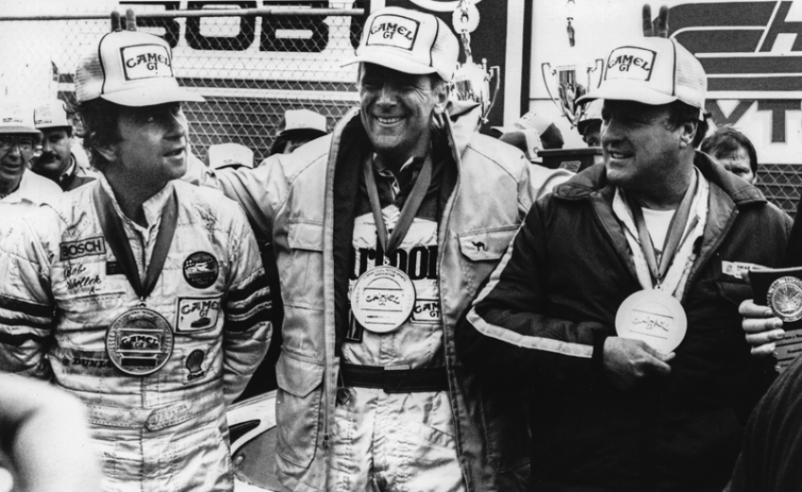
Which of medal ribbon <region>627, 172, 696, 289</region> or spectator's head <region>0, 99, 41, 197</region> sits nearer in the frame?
medal ribbon <region>627, 172, 696, 289</region>

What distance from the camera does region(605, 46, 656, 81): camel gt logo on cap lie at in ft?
10.3

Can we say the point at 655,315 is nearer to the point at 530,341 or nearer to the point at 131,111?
the point at 530,341

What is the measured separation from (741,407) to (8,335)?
225 cm

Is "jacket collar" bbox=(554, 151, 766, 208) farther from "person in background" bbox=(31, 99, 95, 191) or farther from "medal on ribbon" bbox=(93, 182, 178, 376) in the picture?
"person in background" bbox=(31, 99, 95, 191)

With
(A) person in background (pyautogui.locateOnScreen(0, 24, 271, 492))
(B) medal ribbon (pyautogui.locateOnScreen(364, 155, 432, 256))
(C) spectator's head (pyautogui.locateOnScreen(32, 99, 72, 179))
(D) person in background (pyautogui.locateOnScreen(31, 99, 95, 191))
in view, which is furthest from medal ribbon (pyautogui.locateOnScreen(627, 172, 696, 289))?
(C) spectator's head (pyautogui.locateOnScreen(32, 99, 72, 179))

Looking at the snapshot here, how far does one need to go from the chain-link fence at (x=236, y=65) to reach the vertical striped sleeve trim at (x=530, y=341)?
6.22 meters

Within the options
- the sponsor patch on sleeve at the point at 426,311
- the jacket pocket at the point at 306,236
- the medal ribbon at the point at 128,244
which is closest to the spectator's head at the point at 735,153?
the sponsor patch on sleeve at the point at 426,311

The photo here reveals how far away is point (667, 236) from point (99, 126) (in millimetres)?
1861

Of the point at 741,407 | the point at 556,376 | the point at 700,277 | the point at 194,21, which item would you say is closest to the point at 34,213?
the point at 556,376

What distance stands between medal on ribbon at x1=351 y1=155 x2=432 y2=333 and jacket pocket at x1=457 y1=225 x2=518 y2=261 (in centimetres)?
20

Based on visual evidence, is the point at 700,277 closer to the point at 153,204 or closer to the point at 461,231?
the point at 461,231

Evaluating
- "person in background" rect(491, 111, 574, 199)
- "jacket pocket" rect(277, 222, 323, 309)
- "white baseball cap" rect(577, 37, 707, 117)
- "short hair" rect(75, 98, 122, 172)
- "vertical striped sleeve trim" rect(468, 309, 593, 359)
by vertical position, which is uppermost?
"white baseball cap" rect(577, 37, 707, 117)

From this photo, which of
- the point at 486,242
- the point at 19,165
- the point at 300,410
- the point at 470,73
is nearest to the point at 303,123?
the point at 470,73

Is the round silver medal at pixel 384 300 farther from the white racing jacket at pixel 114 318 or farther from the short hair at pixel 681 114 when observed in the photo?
the short hair at pixel 681 114
